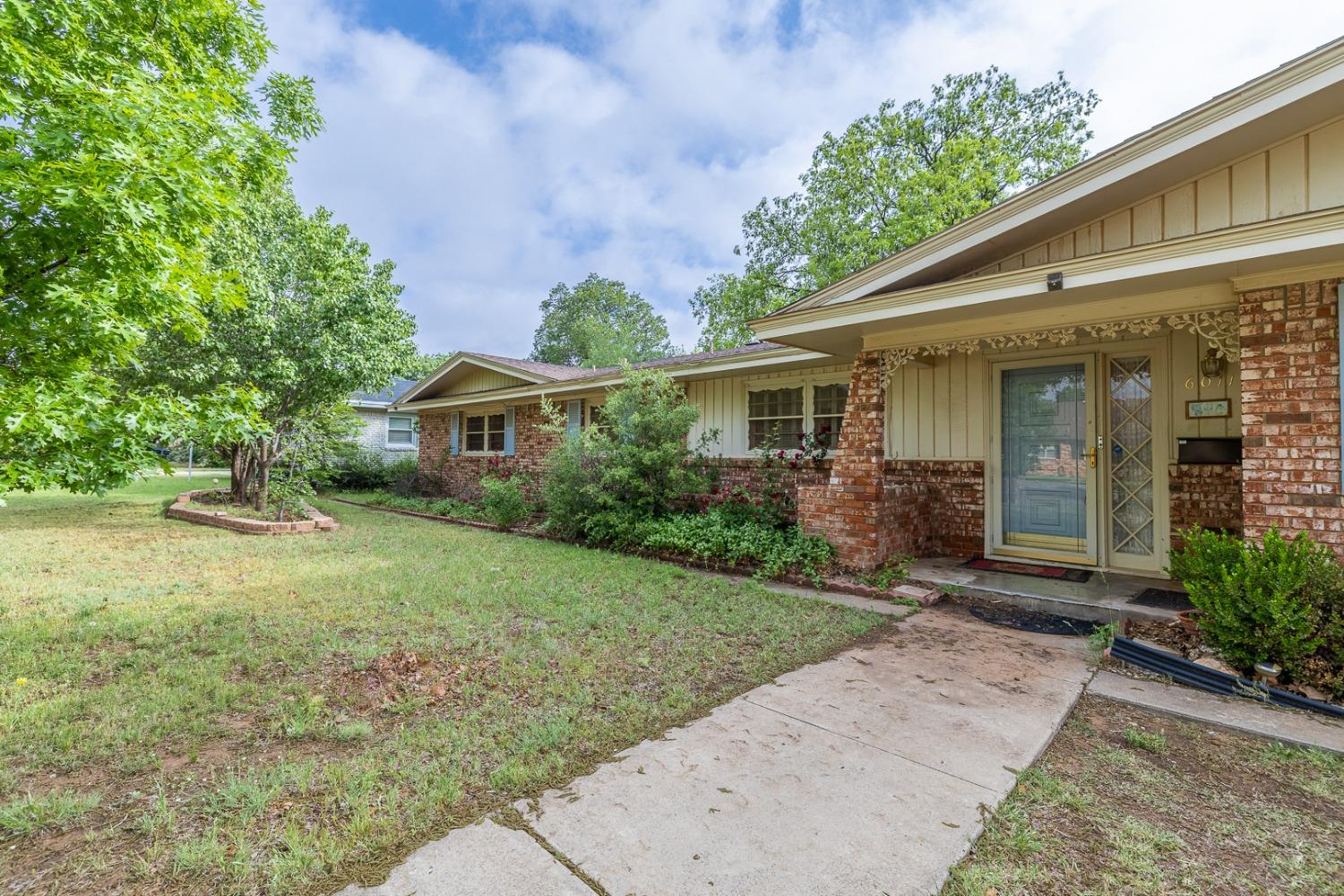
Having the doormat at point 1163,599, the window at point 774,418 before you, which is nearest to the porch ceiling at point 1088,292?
the doormat at point 1163,599

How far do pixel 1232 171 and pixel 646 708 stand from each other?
5185mm

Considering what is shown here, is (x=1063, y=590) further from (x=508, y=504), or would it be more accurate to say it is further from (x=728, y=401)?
(x=508, y=504)

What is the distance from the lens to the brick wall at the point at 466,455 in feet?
37.1

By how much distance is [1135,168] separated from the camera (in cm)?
399

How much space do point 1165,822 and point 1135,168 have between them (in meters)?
4.03

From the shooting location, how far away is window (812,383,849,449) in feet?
25.4

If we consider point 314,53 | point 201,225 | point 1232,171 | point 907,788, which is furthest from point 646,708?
point 314,53

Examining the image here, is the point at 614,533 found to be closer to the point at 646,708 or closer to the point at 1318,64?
the point at 646,708

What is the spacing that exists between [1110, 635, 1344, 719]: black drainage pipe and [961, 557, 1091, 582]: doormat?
5.85 feet

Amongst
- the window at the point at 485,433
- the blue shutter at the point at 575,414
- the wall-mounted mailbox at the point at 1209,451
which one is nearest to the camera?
the wall-mounted mailbox at the point at 1209,451

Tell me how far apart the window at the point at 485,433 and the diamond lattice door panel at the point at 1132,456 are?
34.4 ft

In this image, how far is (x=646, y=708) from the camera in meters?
2.89

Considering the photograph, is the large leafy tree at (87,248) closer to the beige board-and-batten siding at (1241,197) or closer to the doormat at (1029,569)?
the beige board-and-batten siding at (1241,197)

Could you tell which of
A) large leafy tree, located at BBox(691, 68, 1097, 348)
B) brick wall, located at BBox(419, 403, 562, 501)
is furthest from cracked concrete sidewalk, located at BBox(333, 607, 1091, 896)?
large leafy tree, located at BBox(691, 68, 1097, 348)
